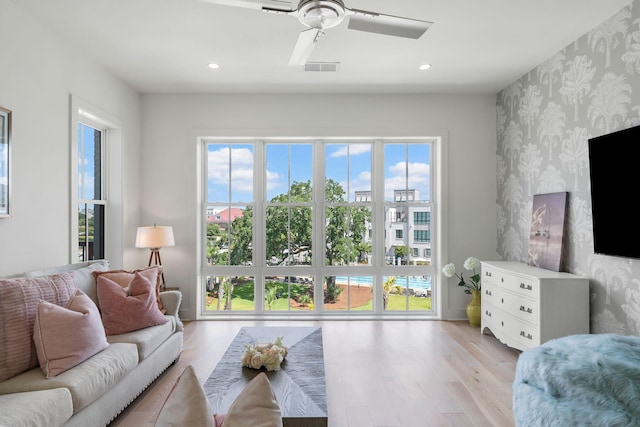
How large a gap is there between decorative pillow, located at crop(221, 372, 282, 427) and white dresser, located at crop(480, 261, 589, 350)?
3.02 m

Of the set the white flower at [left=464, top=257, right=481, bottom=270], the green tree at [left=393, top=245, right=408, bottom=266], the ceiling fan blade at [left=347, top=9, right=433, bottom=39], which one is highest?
the ceiling fan blade at [left=347, top=9, right=433, bottom=39]

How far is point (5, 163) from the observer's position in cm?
266

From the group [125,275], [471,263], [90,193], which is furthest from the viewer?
[471,263]

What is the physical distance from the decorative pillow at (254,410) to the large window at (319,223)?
4.06 metres

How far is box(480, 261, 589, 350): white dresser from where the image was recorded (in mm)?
3260

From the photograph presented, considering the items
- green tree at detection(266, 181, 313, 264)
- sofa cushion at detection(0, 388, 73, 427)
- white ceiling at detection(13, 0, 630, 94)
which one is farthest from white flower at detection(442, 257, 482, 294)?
sofa cushion at detection(0, 388, 73, 427)

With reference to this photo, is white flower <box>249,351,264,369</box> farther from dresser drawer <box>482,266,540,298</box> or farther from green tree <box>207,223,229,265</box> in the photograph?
green tree <box>207,223,229,265</box>

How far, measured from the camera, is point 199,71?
4.12 m

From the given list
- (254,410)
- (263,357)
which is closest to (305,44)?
(263,357)

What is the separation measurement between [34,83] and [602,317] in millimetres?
4848

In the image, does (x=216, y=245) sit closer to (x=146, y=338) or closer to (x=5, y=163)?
(x=146, y=338)

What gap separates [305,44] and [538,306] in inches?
111

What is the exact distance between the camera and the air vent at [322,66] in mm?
3838

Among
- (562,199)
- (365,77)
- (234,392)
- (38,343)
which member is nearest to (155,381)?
(38,343)
